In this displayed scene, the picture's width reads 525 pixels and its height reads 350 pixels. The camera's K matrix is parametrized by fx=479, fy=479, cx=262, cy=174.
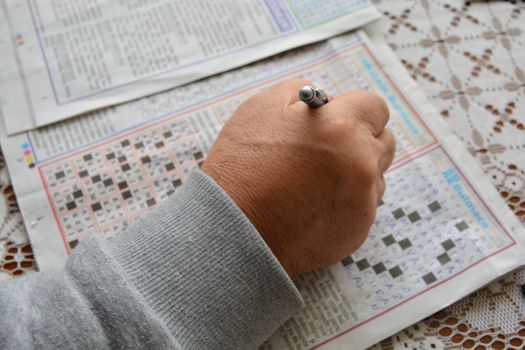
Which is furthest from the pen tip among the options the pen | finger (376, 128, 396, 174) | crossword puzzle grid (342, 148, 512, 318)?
crossword puzzle grid (342, 148, 512, 318)

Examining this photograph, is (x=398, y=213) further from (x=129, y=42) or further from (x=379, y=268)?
(x=129, y=42)

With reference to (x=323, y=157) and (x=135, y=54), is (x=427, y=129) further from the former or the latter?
(x=135, y=54)

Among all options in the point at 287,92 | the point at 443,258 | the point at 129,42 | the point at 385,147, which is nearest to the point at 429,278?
the point at 443,258

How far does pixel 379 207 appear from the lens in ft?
1.97

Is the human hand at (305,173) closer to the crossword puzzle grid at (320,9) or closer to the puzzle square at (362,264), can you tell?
the puzzle square at (362,264)

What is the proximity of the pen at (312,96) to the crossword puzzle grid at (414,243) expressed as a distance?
183 millimetres

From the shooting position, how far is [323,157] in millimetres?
472

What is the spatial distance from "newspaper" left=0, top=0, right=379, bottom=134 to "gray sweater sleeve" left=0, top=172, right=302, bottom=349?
0.28m

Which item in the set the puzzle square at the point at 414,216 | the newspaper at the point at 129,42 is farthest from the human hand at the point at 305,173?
the newspaper at the point at 129,42

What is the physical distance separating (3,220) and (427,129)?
55 cm

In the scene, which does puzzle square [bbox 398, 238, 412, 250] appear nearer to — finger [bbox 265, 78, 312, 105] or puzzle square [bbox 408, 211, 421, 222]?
puzzle square [bbox 408, 211, 421, 222]

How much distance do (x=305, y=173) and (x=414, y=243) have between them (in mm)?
197

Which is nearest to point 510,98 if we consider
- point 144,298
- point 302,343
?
point 302,343

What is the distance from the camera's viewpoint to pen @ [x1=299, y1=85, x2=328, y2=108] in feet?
1.46
